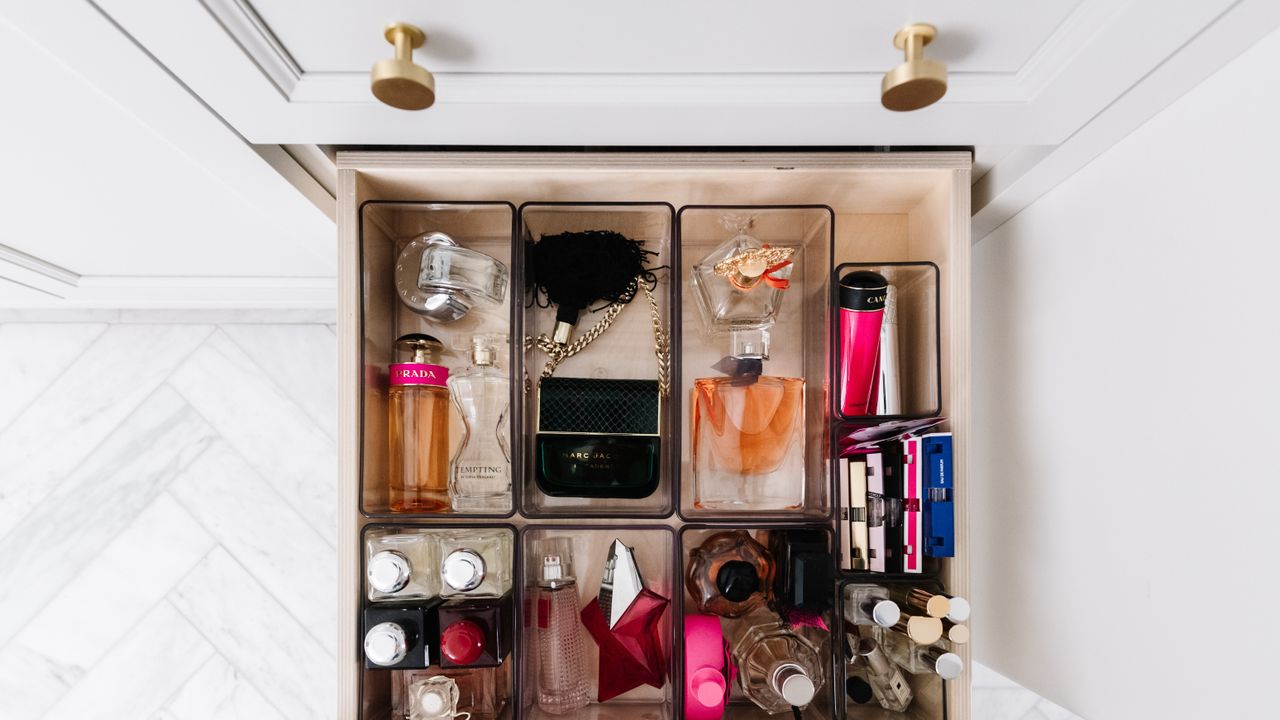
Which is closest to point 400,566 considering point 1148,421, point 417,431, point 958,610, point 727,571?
point 417,431

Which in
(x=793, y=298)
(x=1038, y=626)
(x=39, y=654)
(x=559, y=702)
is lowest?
(x=39, y=654)

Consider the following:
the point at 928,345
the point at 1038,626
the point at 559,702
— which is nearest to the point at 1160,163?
the point at 928,345

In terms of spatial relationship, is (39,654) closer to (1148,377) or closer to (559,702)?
(559,702)

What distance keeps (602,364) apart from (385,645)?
1.41ft

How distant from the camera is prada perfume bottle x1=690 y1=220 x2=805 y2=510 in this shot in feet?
2.48

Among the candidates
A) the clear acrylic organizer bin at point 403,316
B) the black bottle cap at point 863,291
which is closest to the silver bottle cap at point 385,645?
the clear acrylic organizer bin at point 403,316

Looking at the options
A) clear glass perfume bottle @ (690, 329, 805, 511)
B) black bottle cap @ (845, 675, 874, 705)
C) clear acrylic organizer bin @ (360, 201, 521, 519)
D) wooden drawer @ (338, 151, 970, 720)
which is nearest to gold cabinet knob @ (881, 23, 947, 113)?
wooden drawer @ (338, 151, 970, 720)

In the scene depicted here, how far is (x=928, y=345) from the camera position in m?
0.76

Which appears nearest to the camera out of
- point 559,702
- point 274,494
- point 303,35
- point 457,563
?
point 303,35

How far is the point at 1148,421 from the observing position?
1.89ft

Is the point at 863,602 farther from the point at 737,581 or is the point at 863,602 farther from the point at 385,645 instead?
the point at 385,645

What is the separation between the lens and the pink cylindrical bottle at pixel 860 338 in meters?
0.74

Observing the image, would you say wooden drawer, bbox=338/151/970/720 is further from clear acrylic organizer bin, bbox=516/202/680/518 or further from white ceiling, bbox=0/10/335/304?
white ceiling, bbox=0/10/335/304

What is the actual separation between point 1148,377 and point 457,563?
2.37 ft
